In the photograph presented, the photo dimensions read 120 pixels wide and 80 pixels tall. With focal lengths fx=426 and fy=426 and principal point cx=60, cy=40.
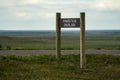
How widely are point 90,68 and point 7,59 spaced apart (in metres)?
4.80

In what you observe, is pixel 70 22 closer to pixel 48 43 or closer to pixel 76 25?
pixel 76 25

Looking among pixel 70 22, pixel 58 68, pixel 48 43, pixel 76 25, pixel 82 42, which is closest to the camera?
pixel 58 68

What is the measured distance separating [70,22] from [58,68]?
2668 mm

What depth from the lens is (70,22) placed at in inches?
796

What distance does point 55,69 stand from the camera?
60.0 feet

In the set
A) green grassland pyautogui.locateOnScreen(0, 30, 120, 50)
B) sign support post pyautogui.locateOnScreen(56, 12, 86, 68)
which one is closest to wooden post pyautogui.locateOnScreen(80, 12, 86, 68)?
sign support post pyautogui.locateOnScreen(56, 12, 86, 68)

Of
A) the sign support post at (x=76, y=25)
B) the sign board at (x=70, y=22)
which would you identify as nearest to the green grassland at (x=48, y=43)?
the sign support post at (x=76, y=25)

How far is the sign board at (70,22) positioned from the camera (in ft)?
65.3

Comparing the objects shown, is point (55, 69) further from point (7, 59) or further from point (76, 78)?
point (7, 59)

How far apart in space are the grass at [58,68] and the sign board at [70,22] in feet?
5.94

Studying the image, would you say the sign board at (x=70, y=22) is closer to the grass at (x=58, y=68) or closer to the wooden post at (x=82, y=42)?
the wooden post at (x=82, y=42)

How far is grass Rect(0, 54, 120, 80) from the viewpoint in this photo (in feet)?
52.9

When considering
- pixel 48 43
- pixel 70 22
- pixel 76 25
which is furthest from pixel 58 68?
pixel 48 43

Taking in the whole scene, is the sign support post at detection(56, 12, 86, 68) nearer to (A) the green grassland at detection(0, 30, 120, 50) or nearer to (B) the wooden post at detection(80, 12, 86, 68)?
(B) the wooden post at detection(80, 12, 86, 68)
